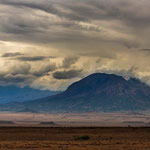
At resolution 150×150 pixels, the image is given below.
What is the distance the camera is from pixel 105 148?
144ft

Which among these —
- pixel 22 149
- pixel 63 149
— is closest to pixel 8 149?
pixel 22 149

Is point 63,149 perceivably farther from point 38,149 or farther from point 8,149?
point 8,149

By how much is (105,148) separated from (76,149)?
3895mm

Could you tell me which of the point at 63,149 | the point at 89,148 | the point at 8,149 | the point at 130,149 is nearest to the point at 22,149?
the point at 8,149

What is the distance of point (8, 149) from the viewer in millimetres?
42156

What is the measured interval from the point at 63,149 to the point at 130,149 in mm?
8051

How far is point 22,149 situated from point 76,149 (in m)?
6.49

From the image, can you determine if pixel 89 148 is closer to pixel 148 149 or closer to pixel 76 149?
pixel 76 149

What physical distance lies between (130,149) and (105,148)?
3.14 m

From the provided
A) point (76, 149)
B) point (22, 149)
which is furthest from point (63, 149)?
point (22, 149)

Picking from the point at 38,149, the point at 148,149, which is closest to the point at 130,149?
the point at 148,149

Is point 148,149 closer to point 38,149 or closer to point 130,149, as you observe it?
point 130,149

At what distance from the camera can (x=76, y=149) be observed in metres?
42.3

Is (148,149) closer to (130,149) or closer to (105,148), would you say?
(130,149)
